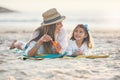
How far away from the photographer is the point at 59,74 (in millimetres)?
1744

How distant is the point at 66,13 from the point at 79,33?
26.8 inches

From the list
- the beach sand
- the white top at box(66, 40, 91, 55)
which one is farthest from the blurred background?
the white top at box(66, 40, 91, 55)

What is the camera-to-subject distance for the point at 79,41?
7.43ft

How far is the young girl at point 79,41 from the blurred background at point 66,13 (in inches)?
18.7

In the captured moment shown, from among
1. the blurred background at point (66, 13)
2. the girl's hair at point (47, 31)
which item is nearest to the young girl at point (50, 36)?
the girl's hair at point (47, 31)

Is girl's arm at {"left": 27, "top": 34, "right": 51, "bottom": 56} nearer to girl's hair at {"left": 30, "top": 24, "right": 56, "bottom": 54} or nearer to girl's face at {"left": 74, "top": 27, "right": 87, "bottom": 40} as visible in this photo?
girl's hair at {"left": 30, "top": 24, "right": 56, "bottom": 54}

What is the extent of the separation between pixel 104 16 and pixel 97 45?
0.43 metres

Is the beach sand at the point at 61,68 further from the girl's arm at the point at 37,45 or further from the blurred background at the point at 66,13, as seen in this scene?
the blurred background at the point at 66,13

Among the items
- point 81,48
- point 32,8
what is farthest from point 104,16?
point 81,48

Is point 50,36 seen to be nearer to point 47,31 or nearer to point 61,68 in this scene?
point 47,31

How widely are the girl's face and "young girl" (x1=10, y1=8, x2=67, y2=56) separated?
0.08 meters

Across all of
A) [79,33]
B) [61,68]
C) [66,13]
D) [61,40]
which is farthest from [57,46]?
[66,13]

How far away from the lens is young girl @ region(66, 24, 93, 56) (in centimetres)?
226

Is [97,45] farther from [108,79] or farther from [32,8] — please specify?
[108,79]
